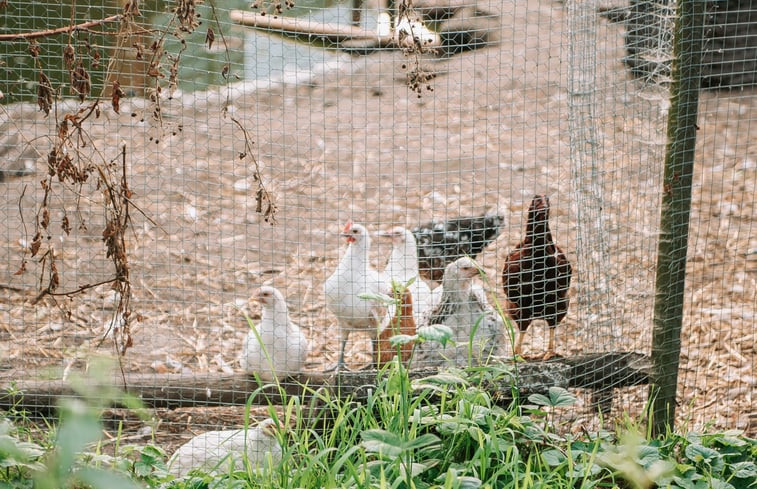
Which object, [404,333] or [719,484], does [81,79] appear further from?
[719,484]

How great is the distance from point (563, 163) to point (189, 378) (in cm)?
357

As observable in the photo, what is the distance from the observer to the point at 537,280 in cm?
349

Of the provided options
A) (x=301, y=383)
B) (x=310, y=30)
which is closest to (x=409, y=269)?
(x=301, y=383)

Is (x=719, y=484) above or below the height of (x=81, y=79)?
below

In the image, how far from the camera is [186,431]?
3.33 meters

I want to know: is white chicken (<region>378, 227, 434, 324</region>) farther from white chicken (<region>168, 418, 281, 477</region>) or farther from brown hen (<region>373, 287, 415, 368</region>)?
white chicken (<region>168, 418, 281, 477</region>)

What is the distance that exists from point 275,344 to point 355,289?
45 centimetres

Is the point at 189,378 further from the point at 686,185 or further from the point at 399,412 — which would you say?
the point at 686,185

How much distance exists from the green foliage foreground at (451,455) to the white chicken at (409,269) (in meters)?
1.05

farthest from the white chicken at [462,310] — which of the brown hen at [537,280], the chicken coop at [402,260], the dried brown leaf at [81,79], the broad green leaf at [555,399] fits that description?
the dried brown leaf at [81,79]

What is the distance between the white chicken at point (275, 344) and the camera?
354 cm

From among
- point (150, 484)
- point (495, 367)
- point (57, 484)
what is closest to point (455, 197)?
point (495, 367)

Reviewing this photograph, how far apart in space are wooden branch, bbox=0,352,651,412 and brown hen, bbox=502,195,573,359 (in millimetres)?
268

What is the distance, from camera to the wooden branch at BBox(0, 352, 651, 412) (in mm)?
2977
